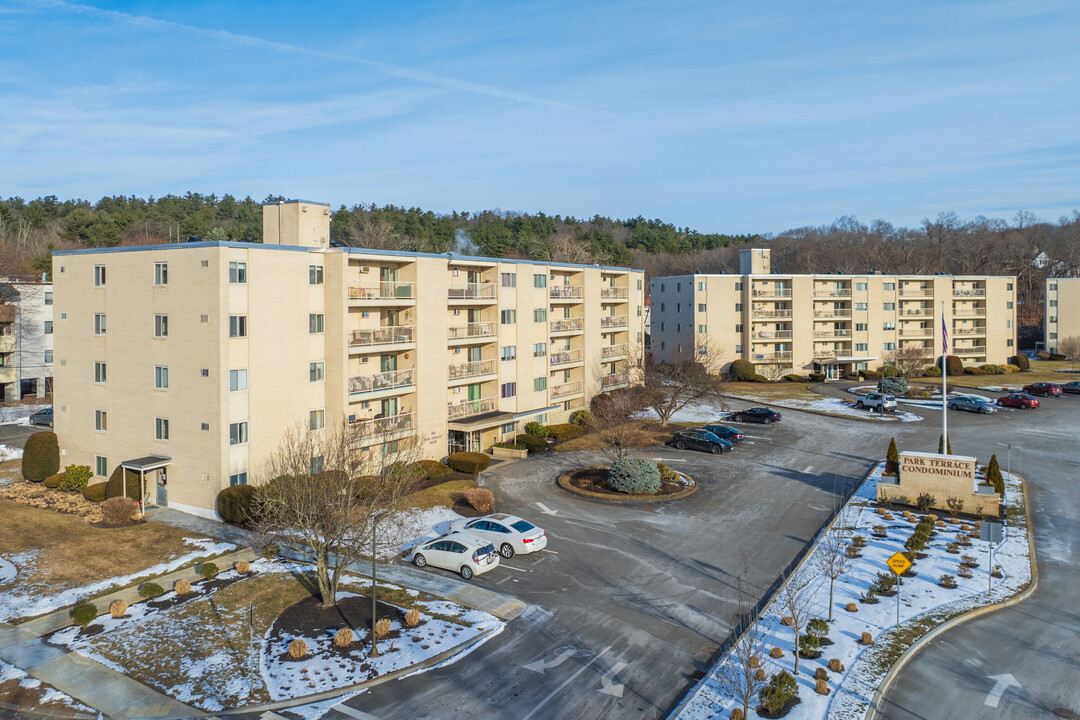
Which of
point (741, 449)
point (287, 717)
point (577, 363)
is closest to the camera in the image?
point (287, 717)

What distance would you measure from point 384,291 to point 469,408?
983 centimetres

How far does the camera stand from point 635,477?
36.8m

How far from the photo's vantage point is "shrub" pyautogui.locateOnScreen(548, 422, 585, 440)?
165ft

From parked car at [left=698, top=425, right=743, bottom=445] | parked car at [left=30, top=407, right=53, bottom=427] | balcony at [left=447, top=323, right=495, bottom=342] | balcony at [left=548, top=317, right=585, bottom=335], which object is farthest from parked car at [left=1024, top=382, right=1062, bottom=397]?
parked car at [left=30, top=407, right=53, bottom=427]

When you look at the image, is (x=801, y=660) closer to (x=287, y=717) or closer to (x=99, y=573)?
(x=287, y=717)

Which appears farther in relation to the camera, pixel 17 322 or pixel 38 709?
pixel 17 322

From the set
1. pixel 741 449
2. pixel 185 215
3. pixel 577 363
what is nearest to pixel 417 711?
pixel 741 449

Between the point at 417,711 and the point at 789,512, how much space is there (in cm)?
2205

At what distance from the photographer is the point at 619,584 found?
2552 centimetres

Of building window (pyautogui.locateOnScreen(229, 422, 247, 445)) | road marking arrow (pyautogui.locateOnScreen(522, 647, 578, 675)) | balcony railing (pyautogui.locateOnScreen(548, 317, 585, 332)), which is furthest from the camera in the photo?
balcony railing (pyautogui.locateOnScreen(548, 317, 585, 332))

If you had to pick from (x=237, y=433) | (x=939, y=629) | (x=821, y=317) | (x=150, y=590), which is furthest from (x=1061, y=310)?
(x=150, y=590)

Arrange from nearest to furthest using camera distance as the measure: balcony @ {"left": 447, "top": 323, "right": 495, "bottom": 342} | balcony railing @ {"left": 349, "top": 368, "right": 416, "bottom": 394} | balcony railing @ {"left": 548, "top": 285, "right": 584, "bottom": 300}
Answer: balcony railing @ {"left": 349, "top": 368, "right": 416, "bottom": 394}
balcony @ {"left": 447, "top": 323, "right": 495, "bottom": 342}
balcony railing @ {"left": 548, "top": 285, "right": 584, "bottom": 300}

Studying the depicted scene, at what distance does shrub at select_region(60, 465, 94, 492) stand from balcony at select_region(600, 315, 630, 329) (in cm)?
3666

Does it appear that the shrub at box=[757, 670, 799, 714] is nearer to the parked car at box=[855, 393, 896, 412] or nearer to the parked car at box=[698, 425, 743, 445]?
the parked car at box=[698, 425, 743, 445]
